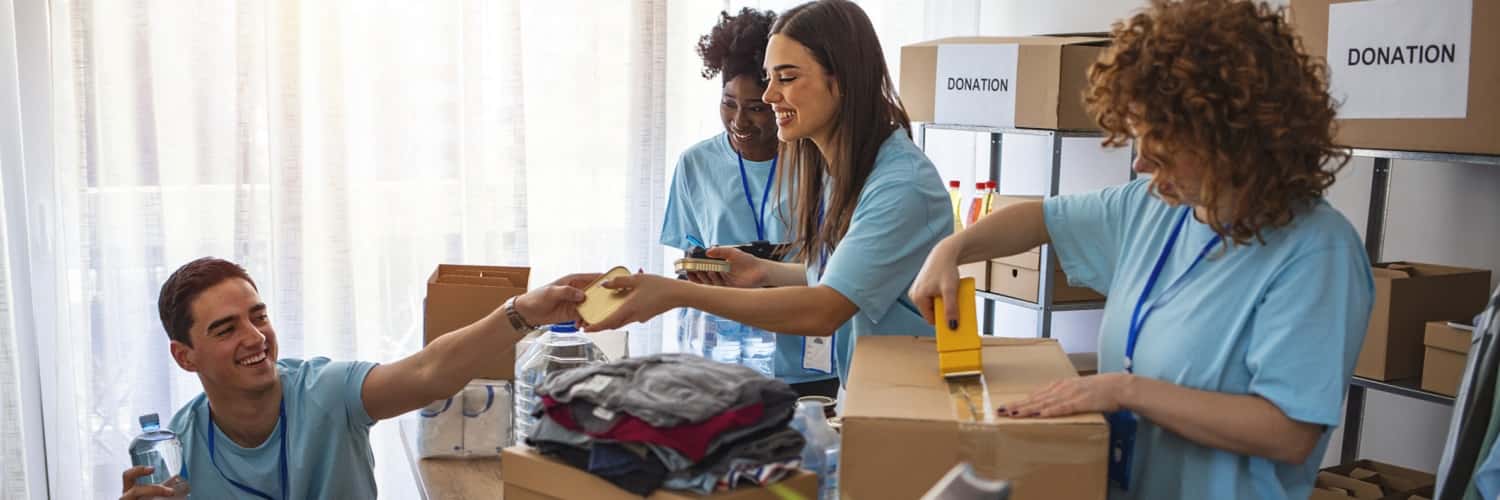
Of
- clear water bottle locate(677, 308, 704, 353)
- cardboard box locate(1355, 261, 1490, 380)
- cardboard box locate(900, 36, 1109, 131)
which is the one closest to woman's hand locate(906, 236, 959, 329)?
clear water bottle locate(677, 308, 704, 353)

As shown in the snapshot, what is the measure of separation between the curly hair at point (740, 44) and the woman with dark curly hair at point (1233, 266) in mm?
1154

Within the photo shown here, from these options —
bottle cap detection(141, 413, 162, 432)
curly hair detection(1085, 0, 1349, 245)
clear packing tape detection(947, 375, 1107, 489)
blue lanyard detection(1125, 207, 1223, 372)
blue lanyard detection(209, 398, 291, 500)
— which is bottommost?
blue lanyard detection(209, 398, 291, 500)

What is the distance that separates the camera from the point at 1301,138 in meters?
1.36

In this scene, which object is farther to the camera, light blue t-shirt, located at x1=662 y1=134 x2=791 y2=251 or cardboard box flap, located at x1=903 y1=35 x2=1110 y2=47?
cardboard box flap, located at x1=903 y1=35 x2=1110 y2=47

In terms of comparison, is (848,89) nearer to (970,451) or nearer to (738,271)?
(738,271)

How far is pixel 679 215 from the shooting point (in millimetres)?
2832

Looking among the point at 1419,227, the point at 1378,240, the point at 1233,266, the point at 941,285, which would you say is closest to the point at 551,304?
the point at 941,285

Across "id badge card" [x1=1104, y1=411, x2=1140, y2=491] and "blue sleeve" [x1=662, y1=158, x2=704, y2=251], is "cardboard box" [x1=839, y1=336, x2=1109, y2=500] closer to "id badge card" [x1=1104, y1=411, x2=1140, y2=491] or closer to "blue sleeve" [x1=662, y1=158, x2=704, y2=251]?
"id badge card" [x1=1104, y1=411, x2=1140, y2=491]

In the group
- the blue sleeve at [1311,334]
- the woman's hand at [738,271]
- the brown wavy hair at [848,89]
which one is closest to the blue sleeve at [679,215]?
the woman's hand at [738,271]

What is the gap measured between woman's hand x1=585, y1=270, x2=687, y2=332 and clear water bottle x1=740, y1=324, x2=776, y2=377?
0.47 meters

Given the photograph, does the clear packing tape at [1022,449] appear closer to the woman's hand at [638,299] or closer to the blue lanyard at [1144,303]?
the blue lanyard at [1144,303]

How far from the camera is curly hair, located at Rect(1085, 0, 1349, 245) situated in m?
1.33

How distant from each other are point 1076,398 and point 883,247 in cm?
60

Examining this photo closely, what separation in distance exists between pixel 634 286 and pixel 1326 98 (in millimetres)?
950
